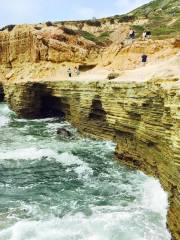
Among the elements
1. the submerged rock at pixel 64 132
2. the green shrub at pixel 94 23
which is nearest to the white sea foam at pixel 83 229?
the submerged rock at pixel 64 132

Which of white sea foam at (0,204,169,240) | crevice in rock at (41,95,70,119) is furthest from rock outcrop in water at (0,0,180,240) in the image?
white sea foam at (0,204,169,240)

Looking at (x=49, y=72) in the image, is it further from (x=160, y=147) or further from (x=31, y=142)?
(x=160, y=147)

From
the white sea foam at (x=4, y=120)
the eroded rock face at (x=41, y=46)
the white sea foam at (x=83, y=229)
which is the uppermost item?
the eroded rock face at (x=41, y=46)

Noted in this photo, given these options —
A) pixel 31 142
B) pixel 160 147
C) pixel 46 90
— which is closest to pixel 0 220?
pixel 160 147

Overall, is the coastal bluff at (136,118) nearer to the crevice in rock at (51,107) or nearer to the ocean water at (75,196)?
the crevice in rock at (51,107)

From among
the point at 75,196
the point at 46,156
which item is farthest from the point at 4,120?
the point at 75,196

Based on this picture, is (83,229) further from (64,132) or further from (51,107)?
(51,107)
